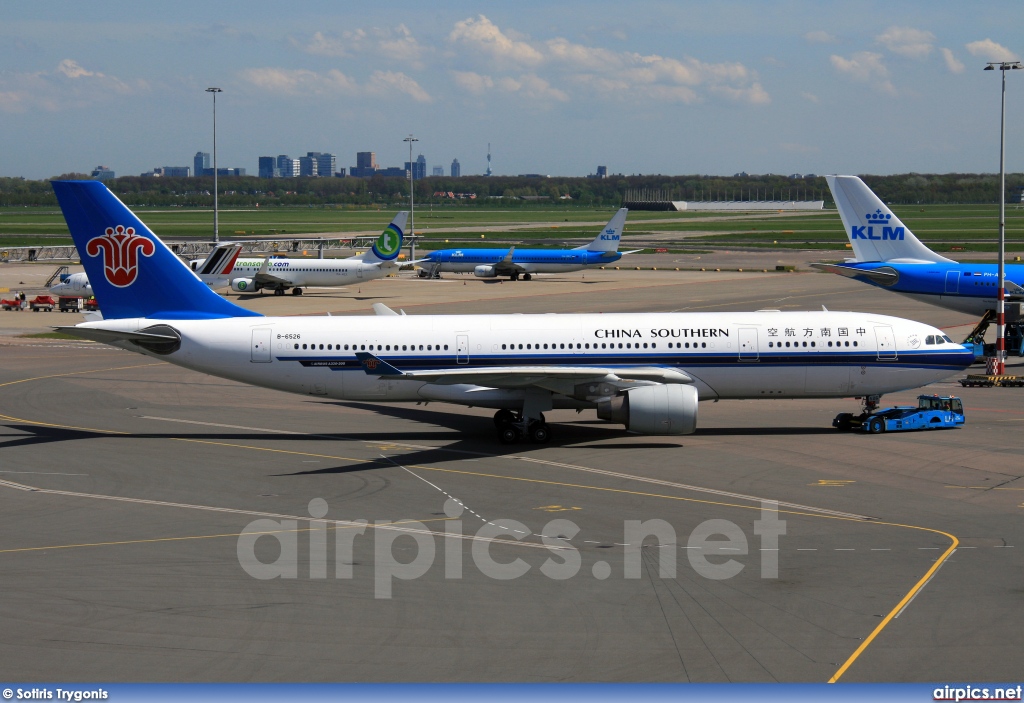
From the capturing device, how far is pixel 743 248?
16838cm

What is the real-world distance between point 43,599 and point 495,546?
32.7ft

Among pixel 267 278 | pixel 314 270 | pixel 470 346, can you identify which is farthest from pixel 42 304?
pixel 470 346

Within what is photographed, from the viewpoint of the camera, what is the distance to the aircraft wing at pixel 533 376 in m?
36.2

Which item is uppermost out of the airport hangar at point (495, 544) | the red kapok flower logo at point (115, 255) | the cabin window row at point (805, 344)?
the red kapok flower logo at point (115, 255)

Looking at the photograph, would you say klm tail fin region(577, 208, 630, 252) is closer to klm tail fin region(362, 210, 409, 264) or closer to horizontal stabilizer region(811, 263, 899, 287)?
klm tail fin region(362, 210, 409, 264)

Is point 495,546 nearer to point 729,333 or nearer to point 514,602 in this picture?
point 514,602

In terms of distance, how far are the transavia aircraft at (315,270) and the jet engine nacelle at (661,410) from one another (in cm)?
6916

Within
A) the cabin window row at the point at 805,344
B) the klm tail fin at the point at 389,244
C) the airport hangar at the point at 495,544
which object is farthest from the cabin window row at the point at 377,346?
the klm tail fin at the point at 389,244

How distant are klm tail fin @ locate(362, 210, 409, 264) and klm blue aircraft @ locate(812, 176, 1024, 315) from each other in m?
48.0

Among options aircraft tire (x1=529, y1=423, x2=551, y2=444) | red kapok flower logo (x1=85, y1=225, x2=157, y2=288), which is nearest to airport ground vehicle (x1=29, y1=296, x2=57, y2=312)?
red kapok flower logo (x1=85, y1=225, x2=157, y2=288)

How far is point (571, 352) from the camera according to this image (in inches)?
1545

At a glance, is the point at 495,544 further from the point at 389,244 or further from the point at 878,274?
the point at 389,244

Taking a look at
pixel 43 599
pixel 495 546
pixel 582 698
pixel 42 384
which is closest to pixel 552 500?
pixel 495 546

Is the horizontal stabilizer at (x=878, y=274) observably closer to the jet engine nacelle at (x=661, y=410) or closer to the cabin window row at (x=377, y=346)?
the jet engine nacelle at (x=661, y=410)
